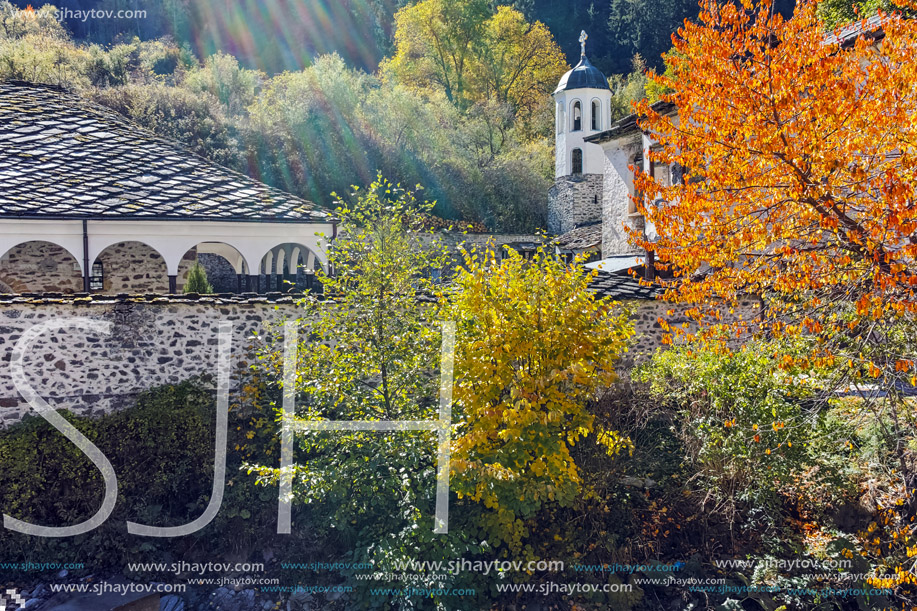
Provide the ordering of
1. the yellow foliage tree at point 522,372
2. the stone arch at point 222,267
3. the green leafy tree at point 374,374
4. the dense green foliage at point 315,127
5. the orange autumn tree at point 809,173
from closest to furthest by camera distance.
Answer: the orange autumn tree at point 809,173 → the yellow foliage tree at point 522,372 → the green leafy tree at point 374,374 → the stone arch at point 222,267 → the dense green foliage at point 315,127

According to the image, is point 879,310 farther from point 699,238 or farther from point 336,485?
point 336,485

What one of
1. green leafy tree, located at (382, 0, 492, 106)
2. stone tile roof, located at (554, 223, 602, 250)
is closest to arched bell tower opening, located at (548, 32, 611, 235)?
stone tile roof, located at (554, 223, 602, 250)

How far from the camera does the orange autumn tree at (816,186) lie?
6484mm

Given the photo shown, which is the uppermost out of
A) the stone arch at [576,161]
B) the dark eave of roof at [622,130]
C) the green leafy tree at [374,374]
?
the stone arch at [576,161]

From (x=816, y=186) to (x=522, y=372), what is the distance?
3.40 meters

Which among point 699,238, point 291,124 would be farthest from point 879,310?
point 291,124

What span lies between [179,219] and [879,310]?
32.7 ft

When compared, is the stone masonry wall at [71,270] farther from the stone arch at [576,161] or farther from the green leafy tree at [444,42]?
the green leafy tree at [444,42]

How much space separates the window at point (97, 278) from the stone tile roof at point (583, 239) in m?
12.1

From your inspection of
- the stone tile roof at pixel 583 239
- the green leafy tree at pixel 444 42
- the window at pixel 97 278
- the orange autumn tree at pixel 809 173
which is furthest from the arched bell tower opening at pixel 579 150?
the orange autumn tree at pixel 809 173

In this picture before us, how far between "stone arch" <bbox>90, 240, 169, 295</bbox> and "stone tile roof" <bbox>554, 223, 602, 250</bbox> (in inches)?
444

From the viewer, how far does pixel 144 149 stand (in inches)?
547

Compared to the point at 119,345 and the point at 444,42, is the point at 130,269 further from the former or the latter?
the point at 444,42

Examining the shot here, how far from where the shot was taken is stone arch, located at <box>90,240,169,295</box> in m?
12.5
